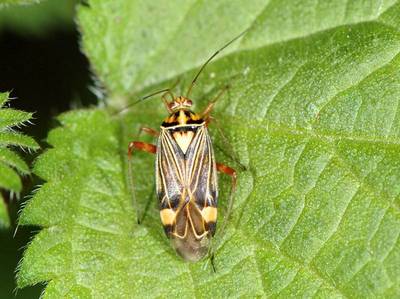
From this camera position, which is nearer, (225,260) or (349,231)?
(349,231)

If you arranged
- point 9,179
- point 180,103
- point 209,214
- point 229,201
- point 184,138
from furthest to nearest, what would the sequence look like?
1. point 180,103
2. point 184,138
3. point 229,201
4. point 209,214
5. point 9,179

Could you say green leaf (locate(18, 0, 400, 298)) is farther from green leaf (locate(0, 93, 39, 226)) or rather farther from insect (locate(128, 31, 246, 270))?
green leaf (locate(0, 93, 39, 226))

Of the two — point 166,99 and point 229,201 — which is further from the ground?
point 166,99

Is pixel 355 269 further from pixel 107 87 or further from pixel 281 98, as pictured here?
pixel 107 87

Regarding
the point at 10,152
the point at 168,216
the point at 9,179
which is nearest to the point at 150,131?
the point at 168,216

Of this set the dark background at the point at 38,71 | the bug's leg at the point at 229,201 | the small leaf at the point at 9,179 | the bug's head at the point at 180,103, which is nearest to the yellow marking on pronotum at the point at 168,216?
the bug's leg at the point at 229,201

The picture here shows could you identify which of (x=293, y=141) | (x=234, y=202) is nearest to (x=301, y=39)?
(x=293, y=141)

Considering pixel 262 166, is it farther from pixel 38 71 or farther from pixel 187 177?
pixel 38 71
